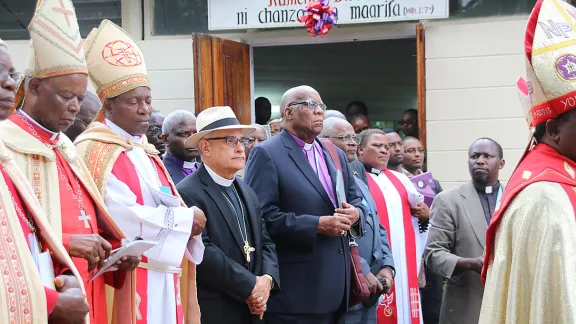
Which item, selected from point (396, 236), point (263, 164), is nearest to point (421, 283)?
point (396, 236)

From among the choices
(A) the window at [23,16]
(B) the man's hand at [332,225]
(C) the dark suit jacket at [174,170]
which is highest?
(A) the window at [23,16]

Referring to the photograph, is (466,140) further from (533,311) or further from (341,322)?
(533,311)

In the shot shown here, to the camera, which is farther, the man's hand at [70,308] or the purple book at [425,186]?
the purple book at [425,186]

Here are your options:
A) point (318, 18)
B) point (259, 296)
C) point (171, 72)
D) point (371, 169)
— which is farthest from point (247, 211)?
point (171, 72)

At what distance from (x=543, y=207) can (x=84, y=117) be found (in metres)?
3.36

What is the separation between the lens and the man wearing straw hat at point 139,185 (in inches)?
170

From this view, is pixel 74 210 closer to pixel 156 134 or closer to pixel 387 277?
pixel 156 134

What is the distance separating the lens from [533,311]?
2971mm

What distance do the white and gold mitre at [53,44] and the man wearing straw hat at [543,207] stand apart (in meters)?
1.92

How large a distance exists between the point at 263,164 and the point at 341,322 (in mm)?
1200

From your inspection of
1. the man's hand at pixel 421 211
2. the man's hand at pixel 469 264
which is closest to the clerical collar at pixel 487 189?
the man's hand at pixel 469 264

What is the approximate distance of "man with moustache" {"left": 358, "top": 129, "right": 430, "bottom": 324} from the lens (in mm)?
6883

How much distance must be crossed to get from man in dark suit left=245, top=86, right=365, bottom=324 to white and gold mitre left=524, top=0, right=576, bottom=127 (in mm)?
2470

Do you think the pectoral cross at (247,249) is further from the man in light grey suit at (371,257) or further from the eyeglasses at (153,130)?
the eyeglasses at (153,130)
